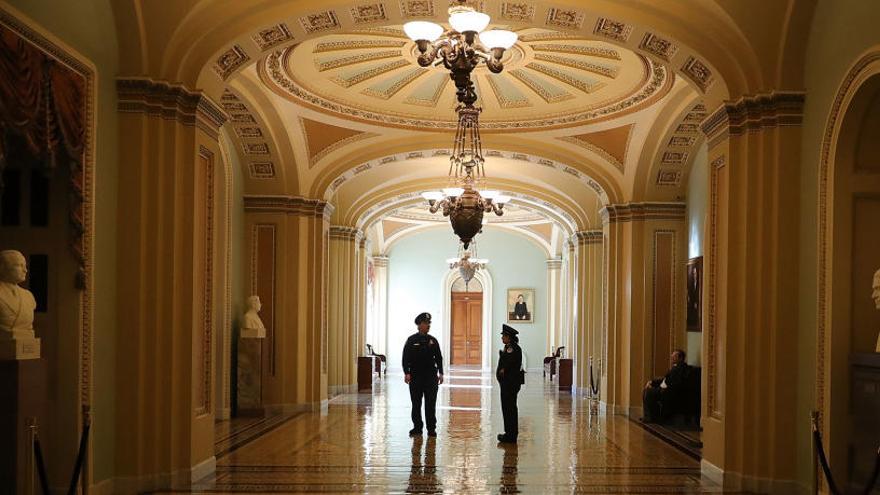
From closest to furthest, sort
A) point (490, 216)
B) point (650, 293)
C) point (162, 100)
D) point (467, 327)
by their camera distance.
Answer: point (162, 100) → point (650, 293) → point (490, 216) → point (467, 327)

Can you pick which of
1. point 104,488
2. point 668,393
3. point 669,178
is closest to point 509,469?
point 104,488

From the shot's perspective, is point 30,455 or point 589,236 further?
point 589,236

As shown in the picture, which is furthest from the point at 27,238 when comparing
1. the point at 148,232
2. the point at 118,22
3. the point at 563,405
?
the point at 563,405

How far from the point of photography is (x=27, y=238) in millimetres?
6246

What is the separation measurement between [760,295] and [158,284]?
16.7ft

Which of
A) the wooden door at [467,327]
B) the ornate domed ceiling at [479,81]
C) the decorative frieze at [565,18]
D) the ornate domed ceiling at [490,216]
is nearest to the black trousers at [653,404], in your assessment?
the ornate domed ceiling at [479,81]

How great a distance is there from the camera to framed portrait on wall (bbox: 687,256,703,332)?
39.3ft

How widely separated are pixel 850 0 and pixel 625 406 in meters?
8.11

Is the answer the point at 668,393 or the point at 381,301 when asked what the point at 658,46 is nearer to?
the point at 668,393

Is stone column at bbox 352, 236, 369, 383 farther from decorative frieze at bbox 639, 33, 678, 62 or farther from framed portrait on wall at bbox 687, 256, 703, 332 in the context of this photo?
decorative frieze at bbox 639, 33, 678, 62

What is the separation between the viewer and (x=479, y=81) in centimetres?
1140

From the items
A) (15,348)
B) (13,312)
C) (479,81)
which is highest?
(479,81)

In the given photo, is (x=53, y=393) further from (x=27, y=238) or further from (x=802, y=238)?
(x=802, y=238)

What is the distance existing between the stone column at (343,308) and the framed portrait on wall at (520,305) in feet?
33.5
